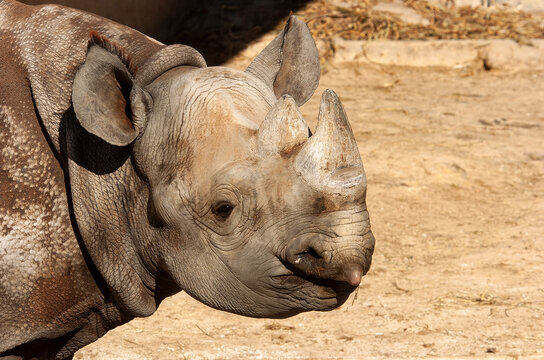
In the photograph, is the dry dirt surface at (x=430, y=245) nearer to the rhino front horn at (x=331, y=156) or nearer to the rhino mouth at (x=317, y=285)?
the rhino mouth at (x=317, y=285)

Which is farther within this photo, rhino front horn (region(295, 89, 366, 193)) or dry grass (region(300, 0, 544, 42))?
dry grass (region(300, 0, 544, 42))

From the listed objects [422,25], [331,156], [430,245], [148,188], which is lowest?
[422,25]

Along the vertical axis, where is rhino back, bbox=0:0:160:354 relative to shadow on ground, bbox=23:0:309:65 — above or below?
above

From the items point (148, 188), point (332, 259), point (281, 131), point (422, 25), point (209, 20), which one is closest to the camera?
point (332, 259)

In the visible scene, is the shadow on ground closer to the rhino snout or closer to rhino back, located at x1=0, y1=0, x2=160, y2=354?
rhino back, located at x1=0, y1=0, x2=160, y2=354

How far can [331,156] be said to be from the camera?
Answer: 9.25 feet

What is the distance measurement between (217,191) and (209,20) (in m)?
7.53

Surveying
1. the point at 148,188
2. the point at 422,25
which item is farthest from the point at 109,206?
the point at 422,25

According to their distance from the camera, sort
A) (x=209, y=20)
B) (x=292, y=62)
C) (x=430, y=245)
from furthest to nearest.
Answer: (x=209, y=20)
(x=430, y=245)
(x=292, y=62)

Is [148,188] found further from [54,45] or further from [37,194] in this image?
[54,45]

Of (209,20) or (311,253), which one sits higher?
(311,253)

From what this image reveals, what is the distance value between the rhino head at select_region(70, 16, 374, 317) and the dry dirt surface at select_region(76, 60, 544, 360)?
1644 mm

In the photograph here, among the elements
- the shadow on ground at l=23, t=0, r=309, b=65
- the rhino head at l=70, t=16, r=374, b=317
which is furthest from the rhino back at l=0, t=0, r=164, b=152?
the shadow on ground at l=23, t=0, r=309, b=65

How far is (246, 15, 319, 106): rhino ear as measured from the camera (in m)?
3.60
